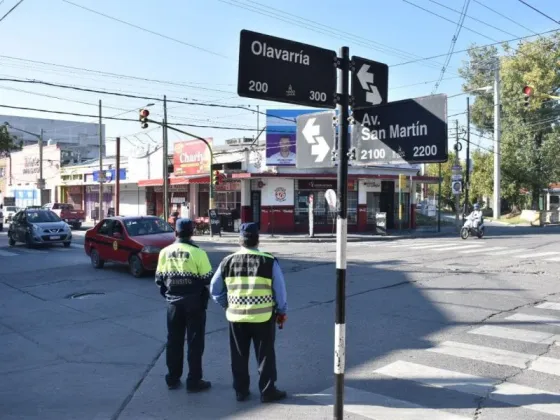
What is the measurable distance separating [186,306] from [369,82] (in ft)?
9.31

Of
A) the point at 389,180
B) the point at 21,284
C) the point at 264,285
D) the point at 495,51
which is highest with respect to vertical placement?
the point at 495,51

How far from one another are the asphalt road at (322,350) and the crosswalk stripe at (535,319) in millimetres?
48

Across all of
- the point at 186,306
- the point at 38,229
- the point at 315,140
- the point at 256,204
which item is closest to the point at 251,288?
the point at 186,306

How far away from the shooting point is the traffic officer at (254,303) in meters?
4.90

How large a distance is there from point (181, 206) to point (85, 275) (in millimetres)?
22800

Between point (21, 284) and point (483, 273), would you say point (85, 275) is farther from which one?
point (483, 273)

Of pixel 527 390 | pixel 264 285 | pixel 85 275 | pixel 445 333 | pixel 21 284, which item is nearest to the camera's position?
pixel 264 285

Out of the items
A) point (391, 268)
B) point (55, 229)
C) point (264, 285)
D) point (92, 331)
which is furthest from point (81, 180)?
point (264, 285)

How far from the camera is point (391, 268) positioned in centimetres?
1490

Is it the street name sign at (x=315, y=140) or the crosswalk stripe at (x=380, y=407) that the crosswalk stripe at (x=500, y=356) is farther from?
the street name sign at (x=315, y=140)

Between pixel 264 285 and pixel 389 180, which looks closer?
pixel 264 285

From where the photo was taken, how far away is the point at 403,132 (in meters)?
4.16

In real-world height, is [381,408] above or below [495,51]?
below

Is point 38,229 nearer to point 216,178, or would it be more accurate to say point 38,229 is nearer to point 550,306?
point 216,178
